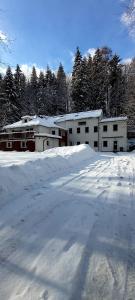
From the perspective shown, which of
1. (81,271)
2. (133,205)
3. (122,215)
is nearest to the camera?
(81,271)

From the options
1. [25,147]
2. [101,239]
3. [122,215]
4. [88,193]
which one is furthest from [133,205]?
[25,147]

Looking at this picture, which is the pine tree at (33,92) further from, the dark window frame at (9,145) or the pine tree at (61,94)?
the dark window frame at (9,145)

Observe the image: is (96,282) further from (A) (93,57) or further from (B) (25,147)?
(A) (93,57)

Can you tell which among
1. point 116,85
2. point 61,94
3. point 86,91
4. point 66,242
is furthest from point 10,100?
point 66,242

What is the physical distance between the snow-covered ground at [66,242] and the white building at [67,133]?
30.3m

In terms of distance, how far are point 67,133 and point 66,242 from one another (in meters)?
41.5

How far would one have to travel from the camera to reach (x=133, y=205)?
183 inches

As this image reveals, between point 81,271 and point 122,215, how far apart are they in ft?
6.27

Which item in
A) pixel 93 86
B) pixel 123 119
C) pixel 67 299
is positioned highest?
pixel 93 86

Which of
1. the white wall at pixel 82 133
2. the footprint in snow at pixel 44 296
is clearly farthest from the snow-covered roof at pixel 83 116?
the footprint in snow at pixel 44 296

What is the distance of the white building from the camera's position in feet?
122

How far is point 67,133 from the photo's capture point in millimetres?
44250

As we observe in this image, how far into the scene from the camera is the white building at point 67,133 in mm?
37125

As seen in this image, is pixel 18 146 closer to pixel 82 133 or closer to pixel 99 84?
pixel 82 133
